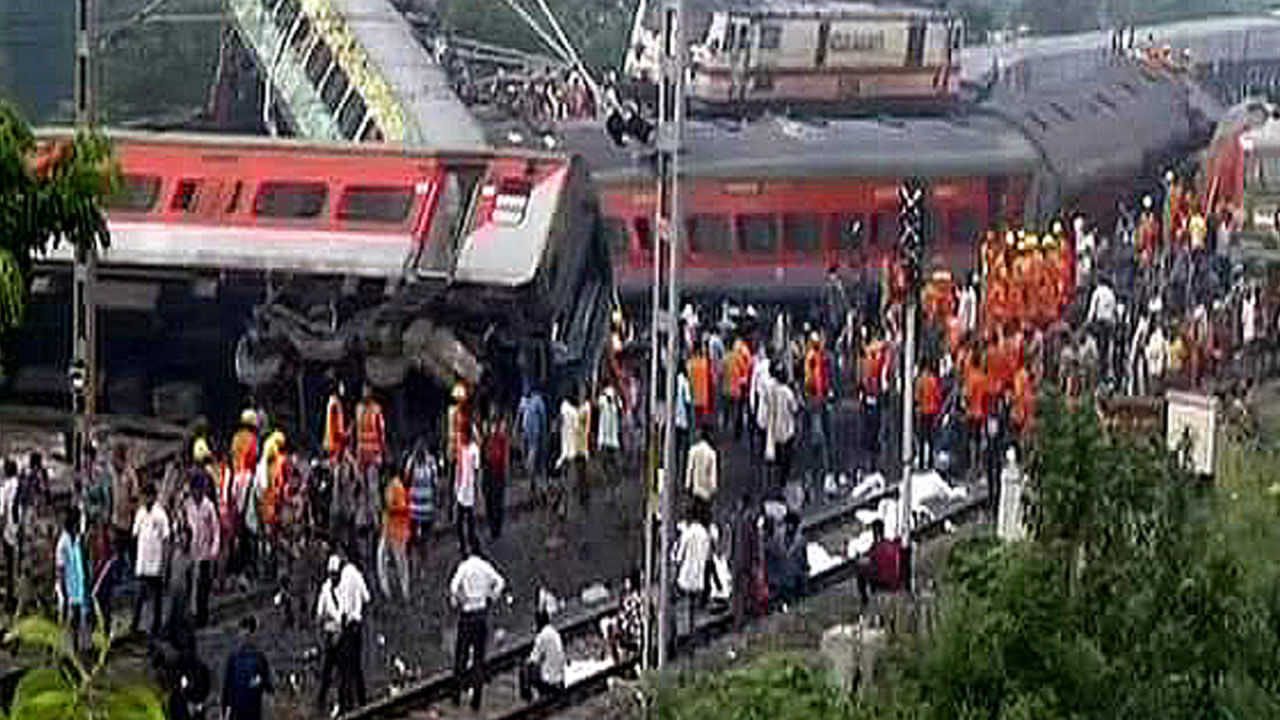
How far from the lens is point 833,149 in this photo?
28.1 m

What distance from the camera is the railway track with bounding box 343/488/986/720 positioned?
50.8ft

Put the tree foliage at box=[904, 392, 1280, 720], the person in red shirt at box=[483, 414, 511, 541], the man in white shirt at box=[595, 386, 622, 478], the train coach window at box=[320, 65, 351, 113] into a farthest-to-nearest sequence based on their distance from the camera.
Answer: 1. the train coach window at box=[320, 65, 351, 113]
2. the man in white shirt at box=[595, 386, 622, 478]
3. the person in red shirt at box=[483, 414, 511, 541]
4. the tree foliage at box=[904, 392, 1280, 720]

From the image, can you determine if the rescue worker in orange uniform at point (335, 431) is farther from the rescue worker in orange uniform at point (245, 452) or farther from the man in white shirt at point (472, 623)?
the man in white shirt at point (472, 623)

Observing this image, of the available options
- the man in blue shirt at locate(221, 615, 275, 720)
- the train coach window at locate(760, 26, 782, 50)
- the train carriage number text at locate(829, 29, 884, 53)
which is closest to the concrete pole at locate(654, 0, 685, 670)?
the man in blue shirt at locate(221, 615, 275, 720)

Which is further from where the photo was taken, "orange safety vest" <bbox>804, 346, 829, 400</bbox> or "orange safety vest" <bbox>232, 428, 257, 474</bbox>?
"orange safety vest" <bbox>804, 346, 829, 400</bbox>

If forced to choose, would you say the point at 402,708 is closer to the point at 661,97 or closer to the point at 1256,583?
the point at 661,97

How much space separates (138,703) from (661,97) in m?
10.6

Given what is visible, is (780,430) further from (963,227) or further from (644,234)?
(963,227)

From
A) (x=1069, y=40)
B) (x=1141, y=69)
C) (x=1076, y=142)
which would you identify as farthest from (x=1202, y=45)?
(x=1076, y=142)

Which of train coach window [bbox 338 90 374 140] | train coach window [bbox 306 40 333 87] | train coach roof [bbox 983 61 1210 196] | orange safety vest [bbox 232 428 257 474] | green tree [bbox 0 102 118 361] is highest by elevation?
green tree [bbox 0 102 118 361]

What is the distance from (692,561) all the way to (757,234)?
10164 millimetres

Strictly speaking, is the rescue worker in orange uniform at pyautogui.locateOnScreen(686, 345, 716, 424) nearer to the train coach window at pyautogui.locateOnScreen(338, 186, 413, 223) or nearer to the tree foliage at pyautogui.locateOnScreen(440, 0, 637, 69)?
the train coach window at pyautogui.locateOnScreen(338, 186, 413, 223)

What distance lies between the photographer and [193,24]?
38781mm

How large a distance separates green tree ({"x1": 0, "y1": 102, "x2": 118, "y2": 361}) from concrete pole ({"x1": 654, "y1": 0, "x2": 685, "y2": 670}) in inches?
296
